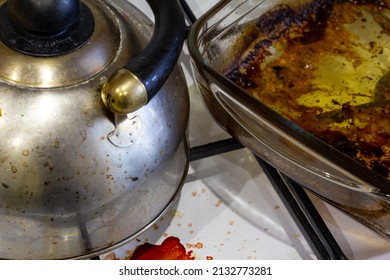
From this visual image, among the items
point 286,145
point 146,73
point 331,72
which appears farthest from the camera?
point 331,72

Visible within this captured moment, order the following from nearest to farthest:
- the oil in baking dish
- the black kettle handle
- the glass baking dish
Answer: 1. the black kettle handle
2. the glass baking dish
3. the oil in baking dish

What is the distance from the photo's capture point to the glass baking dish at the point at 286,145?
0.67 metres

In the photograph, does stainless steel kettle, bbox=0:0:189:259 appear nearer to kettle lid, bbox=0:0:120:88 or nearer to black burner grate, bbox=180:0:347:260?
kettle lid, bbox=0:0:120:88

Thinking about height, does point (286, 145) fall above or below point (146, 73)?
below

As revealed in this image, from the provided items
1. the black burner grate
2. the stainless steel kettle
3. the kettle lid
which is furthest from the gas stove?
the kettle lid

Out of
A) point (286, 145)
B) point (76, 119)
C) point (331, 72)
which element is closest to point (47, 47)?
point (76, 119)

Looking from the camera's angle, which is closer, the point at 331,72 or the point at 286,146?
the point at 286,146

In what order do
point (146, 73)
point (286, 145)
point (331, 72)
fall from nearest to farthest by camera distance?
point (146, 73) < point (286, 145) < point (331, 72)

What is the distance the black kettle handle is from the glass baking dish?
14cm

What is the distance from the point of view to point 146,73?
1.76 ft

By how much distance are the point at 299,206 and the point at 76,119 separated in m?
0.31

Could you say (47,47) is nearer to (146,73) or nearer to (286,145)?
(146,73)

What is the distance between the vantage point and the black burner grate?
72 centimetres

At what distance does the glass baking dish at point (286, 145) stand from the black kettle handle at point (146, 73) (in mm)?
138
